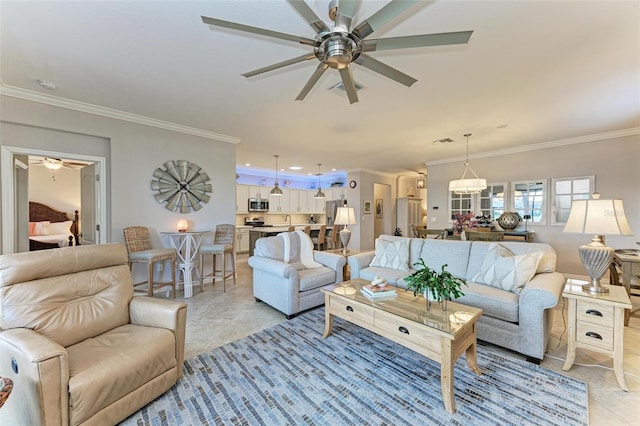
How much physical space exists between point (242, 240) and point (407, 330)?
635 centimetres

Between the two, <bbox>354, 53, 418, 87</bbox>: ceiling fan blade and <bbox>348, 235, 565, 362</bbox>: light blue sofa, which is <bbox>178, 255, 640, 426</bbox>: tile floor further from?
<bbox>354, 53, 418, 87</bbox>: ceiling fan blade

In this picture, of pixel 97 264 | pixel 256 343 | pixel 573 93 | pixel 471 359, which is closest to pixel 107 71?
pixel 97 264

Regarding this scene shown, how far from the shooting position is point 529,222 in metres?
5.19

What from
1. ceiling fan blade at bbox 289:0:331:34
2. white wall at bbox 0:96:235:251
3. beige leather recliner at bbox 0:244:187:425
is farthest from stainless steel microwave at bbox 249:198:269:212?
ceiling fan blade at bbox 289:0:331:34

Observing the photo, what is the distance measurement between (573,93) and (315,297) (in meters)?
3.87

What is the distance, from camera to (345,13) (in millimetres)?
1342

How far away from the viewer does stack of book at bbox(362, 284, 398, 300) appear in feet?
7.40

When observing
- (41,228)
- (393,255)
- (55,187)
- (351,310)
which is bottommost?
(351,310)

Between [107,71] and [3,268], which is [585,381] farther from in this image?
[107,71]

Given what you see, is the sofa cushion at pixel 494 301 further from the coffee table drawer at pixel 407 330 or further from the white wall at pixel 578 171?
the white wall at pixel 578 171

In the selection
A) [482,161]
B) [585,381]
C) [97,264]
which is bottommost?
[585,381]

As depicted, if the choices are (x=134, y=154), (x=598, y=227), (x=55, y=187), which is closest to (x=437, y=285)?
(x=598, y=227)

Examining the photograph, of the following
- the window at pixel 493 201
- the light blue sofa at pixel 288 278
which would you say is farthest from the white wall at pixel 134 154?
the window at pixel 493 201

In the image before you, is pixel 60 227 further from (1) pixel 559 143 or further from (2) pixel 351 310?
(1) pixel 559 143
